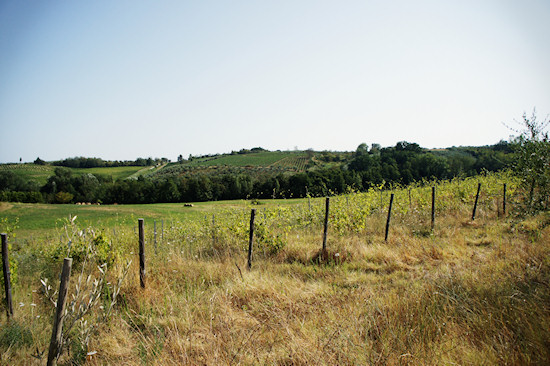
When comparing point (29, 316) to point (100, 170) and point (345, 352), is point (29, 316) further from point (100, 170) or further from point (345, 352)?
point (100, 170)

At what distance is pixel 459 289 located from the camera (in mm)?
3637

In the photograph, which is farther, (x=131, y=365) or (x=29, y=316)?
(x=29, y=316)

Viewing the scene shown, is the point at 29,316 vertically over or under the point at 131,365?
under

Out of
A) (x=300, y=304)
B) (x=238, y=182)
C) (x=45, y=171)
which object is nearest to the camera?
(x=300, y=304)

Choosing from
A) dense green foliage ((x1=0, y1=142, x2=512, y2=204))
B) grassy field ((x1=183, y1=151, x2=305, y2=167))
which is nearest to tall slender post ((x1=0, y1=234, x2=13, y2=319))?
dense green foliage ((x1=0, y1=142, x2=512, y2=204))

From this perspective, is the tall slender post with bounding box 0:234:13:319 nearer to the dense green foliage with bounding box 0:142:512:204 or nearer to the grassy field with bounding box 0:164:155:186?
the dense green foliage with bounding box 0:142:512:204

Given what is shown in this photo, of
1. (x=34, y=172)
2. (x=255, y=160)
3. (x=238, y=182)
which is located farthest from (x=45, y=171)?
(x=255, y=160)

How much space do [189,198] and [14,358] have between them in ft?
221

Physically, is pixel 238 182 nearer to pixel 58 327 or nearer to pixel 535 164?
pixel 535 164

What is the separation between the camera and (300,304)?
374 cm

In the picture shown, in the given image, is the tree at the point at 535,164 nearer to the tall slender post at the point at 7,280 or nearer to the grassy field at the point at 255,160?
the tall slender post at the point at 7,280

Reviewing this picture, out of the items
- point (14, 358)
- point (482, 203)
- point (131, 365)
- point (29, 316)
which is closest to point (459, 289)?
point (131, 365)

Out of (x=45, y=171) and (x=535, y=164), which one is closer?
(x=535, y=164)

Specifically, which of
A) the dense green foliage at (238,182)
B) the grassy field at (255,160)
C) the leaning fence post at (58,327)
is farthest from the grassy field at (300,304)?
the grassy field at (255,160)
